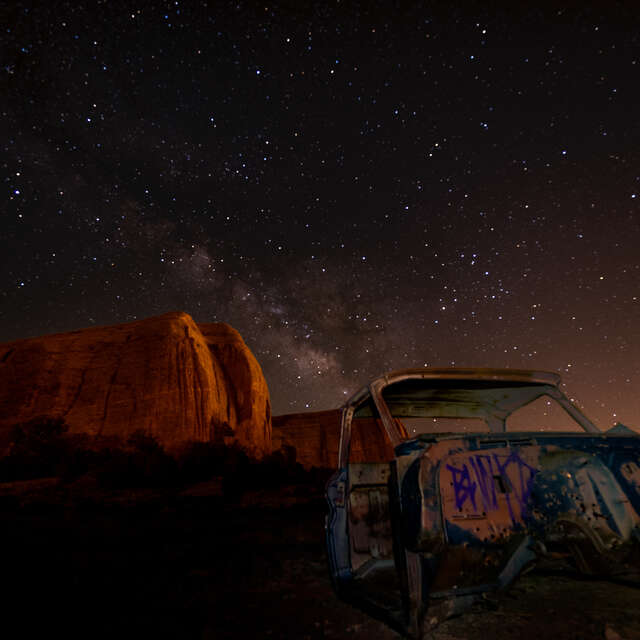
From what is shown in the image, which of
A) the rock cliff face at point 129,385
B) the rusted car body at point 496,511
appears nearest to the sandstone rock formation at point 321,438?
the rock cliff face at point 129,385

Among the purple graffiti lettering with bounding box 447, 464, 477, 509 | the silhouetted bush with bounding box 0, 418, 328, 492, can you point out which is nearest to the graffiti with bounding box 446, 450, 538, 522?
the purple graffiti lettering with bounding box 447, 464, 477, 509

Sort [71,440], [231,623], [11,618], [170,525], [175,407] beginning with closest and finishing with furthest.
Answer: [231,623] < [11,618] < [170,525] < [71,440] < [175,407]

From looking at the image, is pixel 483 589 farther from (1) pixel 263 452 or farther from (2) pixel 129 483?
(1) pixel 263 452

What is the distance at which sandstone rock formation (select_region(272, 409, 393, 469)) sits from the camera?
143 ft

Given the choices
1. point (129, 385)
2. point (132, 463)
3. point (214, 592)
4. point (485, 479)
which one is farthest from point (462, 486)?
point (129, 385)

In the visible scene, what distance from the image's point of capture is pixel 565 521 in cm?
245

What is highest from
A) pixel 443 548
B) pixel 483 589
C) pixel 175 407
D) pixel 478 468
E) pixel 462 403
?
pixel 175 407

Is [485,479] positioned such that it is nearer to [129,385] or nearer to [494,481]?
[494,481]

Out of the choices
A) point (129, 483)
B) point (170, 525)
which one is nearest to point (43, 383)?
point (129, 483)

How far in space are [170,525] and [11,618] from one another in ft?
20.1

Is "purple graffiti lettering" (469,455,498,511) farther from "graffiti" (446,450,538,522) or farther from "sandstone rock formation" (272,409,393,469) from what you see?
"sandstone rock formation" (272,409,393,469)

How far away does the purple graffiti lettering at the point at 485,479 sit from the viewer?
2.47 m

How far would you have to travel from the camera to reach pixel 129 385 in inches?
1040

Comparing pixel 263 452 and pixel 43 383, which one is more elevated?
pixel 43 383
